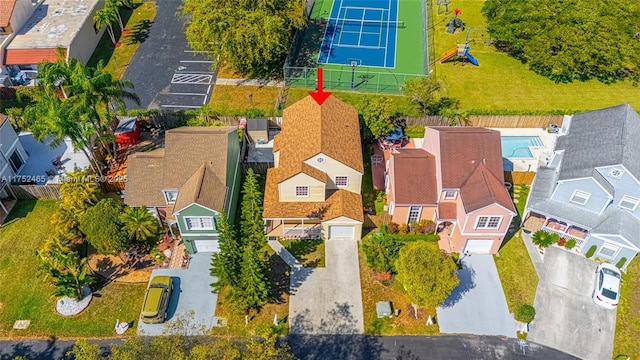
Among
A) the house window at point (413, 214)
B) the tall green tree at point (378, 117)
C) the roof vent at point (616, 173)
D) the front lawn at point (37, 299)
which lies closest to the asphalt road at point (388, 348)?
the front lawn at point (37, 299)

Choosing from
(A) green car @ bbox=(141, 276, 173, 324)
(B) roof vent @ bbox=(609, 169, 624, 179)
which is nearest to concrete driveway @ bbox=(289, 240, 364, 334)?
(A) green car @ bbox=(141, 276, 173, 324)

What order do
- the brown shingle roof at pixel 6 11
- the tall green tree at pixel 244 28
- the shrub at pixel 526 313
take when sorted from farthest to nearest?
the brown shingle roof at pixel 6 11 → the tall green tree at pixel 244 28 → the shrub at pixel 526 313

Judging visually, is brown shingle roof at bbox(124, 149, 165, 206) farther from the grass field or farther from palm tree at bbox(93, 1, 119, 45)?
the grass field

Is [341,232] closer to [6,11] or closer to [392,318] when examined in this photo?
[392,318]

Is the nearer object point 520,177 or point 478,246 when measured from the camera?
point 478,246

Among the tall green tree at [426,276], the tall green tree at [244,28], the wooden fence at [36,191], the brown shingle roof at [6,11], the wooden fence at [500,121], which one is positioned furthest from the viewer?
the brown shingle roof at [6,11]

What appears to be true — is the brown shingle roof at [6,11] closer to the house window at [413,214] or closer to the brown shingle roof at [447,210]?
the house window at [413,214]

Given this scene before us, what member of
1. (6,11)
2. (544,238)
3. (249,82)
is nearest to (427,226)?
(544,238)
